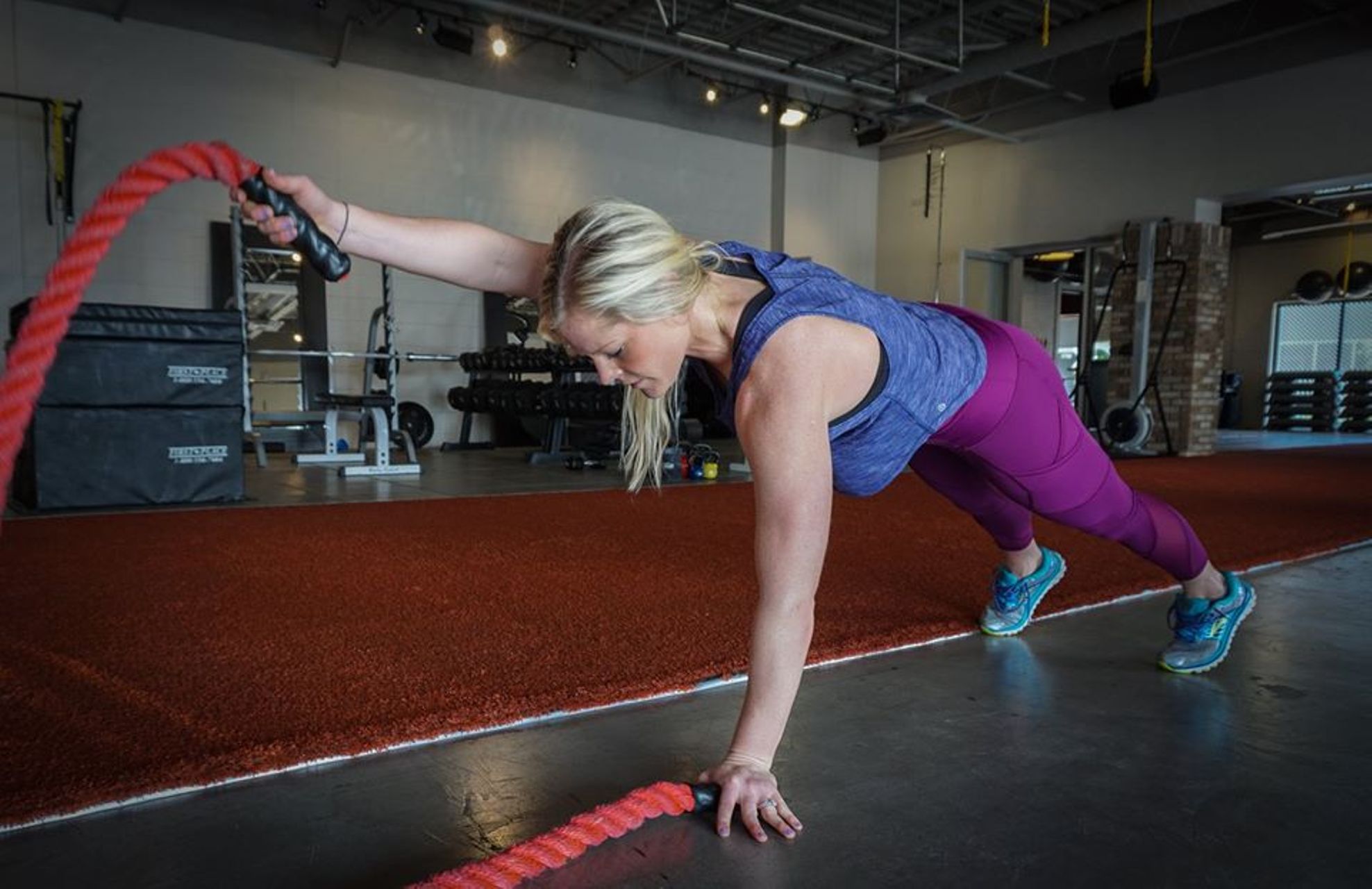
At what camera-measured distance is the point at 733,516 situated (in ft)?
12.9

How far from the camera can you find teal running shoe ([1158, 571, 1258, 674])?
1785 mm

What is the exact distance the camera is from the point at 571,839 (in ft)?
3.45

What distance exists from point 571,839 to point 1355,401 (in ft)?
53.8

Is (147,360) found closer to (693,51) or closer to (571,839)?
(571,839)

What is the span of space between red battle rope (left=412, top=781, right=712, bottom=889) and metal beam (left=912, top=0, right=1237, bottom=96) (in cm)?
787

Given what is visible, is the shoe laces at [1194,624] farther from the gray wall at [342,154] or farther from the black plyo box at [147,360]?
the gray wall at [342,154]

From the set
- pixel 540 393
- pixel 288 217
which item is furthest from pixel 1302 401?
pixel 288 217

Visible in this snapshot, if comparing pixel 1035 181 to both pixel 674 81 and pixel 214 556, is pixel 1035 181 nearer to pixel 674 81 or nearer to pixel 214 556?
pixel 674 81

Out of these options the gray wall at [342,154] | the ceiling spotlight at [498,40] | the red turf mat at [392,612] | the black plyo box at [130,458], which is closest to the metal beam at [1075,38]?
the gray wall at [342,154]

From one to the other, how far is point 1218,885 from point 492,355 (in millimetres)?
6815

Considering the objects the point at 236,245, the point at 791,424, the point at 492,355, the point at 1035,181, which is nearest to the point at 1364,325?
the point at 1035,181

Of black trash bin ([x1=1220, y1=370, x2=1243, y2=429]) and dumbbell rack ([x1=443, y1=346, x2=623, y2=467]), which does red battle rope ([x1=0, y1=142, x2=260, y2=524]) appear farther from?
black trash bin ([x1=1220, y1=370, x2=1243, y2=429])

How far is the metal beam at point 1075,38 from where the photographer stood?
708cm

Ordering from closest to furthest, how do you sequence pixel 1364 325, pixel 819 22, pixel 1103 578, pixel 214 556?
pixel 1103 578
pixel 214 556
pixel 819 22
pixel 1364 325
